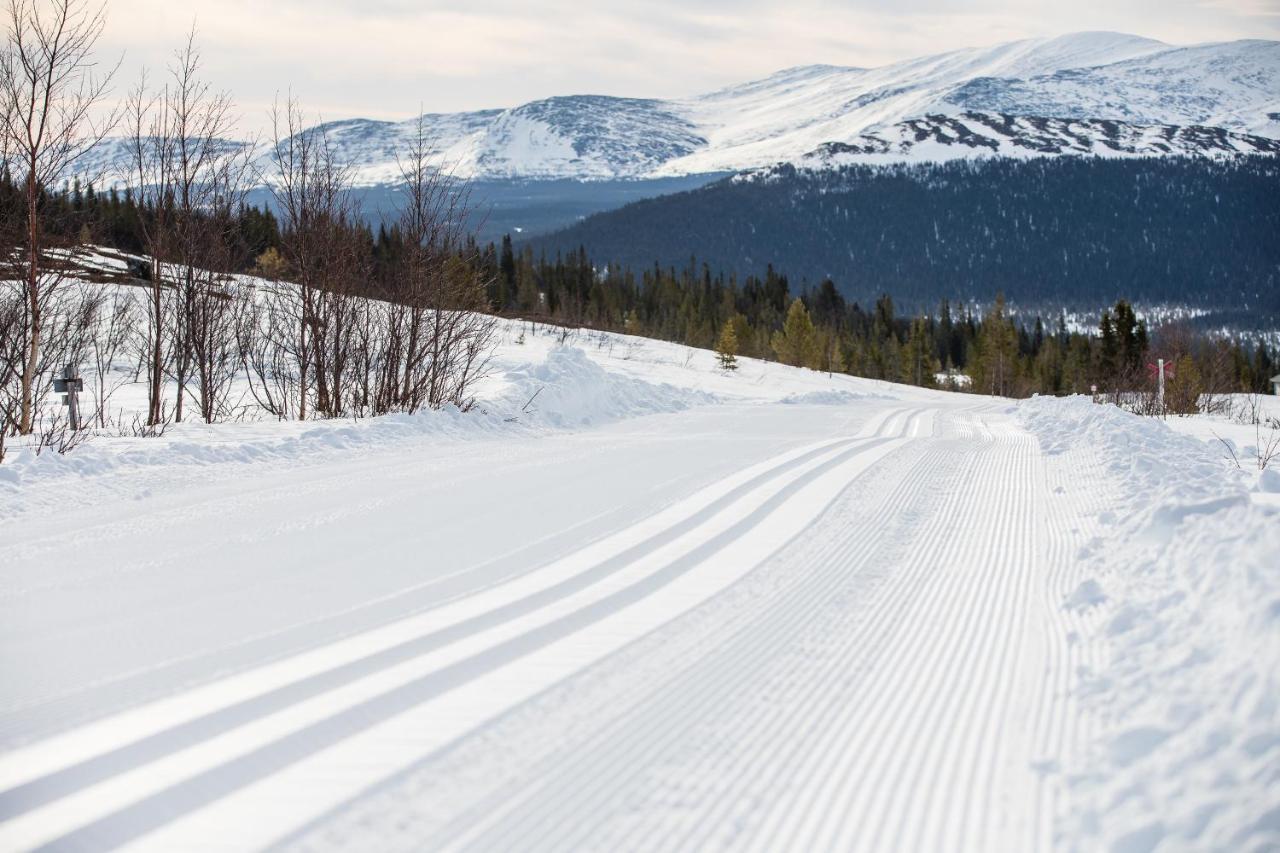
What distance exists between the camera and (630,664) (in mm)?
3902

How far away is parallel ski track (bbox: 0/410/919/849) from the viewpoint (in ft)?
8.79

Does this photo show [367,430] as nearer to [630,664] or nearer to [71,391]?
[71,391]

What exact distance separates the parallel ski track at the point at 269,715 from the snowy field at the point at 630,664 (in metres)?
0.02

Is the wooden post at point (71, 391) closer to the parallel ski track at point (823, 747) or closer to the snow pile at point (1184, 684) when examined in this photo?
the parallel ski track at point (823, 747)

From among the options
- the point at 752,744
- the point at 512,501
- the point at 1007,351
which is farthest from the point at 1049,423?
the point at 1007,351

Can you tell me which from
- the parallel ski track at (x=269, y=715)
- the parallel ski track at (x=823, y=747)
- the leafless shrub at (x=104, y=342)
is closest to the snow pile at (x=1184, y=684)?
the parallel ski track at (x=823, y=747)

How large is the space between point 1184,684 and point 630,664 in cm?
217

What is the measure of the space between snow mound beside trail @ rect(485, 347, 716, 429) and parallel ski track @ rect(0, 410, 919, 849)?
10.1m

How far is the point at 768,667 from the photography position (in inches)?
155

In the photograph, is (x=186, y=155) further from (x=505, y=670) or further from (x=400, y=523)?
(x=505, y=670)

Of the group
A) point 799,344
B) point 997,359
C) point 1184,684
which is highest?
point 799,344

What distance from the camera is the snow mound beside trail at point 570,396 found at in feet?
50.5

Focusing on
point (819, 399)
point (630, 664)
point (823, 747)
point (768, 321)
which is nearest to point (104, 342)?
point (819, 399)

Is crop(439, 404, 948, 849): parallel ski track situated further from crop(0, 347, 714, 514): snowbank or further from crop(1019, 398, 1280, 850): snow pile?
crop(0, 347, 714, 514): snowbank
